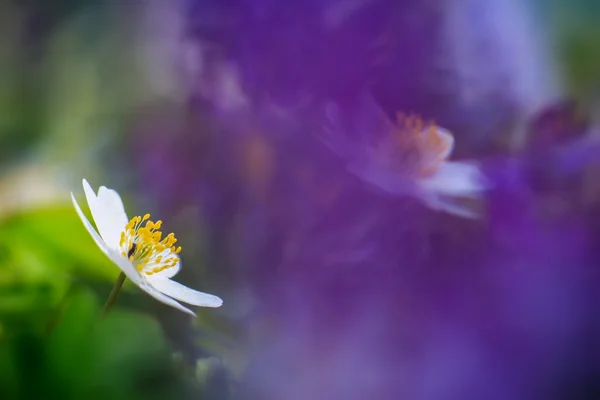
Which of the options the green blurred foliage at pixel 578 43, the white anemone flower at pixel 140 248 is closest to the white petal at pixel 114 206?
the white anemone flower at pixel 140 248

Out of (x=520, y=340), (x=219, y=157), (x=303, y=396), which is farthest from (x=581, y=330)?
(x=219, y=157)

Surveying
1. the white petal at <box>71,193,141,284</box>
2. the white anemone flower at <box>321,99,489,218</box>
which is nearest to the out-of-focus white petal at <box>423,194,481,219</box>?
the white anemone flower at <box>321,99,489,218</box>

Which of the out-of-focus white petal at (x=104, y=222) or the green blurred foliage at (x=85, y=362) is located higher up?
the out-of-focus white petal at (x=104, y=222)

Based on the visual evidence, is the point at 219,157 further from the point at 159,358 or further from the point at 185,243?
the point at 159,358

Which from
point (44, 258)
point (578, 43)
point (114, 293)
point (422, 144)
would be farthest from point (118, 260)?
point (578, 43)

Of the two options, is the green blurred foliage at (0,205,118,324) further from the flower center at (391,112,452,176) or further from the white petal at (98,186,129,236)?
the flower center at (391,112,452,176)

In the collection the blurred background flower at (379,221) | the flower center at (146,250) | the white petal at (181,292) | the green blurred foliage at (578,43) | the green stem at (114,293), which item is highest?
the green blurred foliage at (578,43)

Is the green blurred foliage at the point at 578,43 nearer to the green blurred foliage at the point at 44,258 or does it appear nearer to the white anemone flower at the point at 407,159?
the white anemone flower at the point at 407,159
